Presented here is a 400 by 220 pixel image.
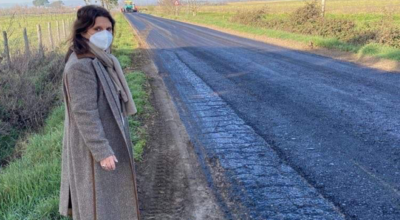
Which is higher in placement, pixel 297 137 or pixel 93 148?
pixel 93 148

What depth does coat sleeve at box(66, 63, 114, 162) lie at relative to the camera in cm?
244

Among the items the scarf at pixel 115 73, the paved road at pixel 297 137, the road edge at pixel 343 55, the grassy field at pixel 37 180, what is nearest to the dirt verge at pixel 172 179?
the paved road at pixel 297 137

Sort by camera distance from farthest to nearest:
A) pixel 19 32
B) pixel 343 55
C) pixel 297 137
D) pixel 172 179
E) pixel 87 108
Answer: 1. pixel 19 32
2. pixel 343 55
3. pixel 297 137
4. pixel 172 179
5. pixel 87 108

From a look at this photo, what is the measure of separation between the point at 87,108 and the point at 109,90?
7.9 inches

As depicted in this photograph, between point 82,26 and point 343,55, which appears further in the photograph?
point 343,55

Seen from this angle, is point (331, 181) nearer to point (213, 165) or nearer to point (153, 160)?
point (213, 165)

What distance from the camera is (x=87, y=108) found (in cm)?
245

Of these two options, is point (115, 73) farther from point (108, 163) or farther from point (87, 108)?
point (108, 163)

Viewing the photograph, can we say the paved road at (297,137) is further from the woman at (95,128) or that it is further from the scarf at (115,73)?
the scarf at (115,73)

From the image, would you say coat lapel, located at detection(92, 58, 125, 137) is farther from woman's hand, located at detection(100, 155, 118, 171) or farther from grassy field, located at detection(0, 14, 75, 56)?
grassy field, located at detection(0, 14, 75, 56)

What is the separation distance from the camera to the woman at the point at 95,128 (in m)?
2.46

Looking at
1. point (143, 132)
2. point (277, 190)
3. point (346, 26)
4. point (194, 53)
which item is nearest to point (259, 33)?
point (346, 26)

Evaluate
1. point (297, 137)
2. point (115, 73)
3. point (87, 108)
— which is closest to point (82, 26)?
point (115, 73)

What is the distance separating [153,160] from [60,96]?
5.00m
